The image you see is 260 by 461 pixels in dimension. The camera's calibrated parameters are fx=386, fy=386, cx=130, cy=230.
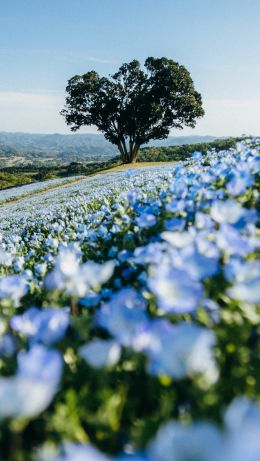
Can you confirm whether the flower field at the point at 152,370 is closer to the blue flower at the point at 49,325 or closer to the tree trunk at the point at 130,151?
the blue flower at the point at 49,325

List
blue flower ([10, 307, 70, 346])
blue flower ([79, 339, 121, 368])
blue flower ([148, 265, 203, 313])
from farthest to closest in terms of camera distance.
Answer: blue flower ([10, 307, 70, 346])
blue flower ([148, 265, 203, 313])
blue flower ([79, 339, 121, 368])

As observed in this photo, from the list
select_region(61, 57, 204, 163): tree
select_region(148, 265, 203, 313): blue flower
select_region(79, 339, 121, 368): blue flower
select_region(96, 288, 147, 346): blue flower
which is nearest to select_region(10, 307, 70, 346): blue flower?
select_region(96, 288, 147, 346): blue flower

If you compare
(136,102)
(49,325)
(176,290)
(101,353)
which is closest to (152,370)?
(101,353)

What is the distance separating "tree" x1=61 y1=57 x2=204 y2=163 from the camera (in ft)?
149

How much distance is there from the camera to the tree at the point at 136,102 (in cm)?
4541

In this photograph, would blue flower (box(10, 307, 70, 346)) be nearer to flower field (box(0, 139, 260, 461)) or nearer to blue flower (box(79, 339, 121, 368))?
flower field (box(0, 139, 260, 461))

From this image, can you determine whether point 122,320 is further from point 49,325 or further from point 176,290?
point 49,325

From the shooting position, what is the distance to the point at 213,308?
199 cm

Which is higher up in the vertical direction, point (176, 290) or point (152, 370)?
point (176, 290)

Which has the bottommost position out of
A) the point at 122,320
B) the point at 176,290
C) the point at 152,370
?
the point at 152,370

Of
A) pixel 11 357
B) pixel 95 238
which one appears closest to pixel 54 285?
pixel 11 357

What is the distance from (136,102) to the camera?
46.0 metres

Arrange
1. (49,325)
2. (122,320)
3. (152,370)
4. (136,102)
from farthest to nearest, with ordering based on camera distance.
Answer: (136,102) → (49,325) → (122,320) → (152,370)

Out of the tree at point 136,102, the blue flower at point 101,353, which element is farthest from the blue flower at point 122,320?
the tree at point 136,102
